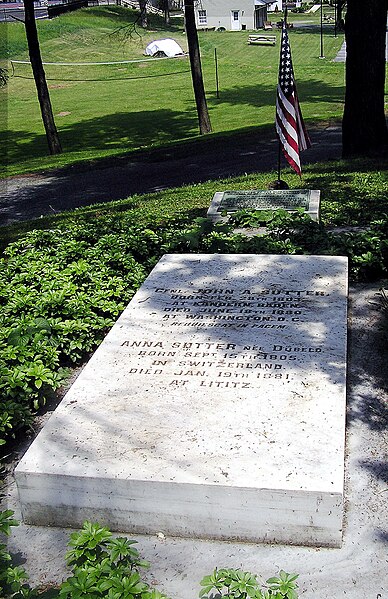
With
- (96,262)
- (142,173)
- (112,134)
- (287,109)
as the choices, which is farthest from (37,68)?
(96,262)

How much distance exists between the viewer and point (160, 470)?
3750mm

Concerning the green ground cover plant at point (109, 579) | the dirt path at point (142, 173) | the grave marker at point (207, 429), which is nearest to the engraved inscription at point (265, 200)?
the grave marker at point (207, 429)

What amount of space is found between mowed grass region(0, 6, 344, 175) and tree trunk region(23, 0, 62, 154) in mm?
588

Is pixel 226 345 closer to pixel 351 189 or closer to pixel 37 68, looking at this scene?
pixel 351 189

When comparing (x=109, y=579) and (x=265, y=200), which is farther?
(x=265, y=200)

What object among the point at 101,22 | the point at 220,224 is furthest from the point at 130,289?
the point at 101,22

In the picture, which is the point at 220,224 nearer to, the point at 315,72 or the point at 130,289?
the point at 130,289

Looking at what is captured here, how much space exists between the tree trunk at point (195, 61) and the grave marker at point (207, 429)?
16.1 m

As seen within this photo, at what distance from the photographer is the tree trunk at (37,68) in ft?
63.1

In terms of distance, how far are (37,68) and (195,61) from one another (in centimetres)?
435

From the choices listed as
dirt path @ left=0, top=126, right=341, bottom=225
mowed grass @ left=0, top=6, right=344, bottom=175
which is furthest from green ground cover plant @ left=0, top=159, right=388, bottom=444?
mowed grass @ left=0, top=6, right=344, bottom=175

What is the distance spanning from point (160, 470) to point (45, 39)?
51283 mm

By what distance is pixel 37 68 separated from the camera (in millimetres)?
19875

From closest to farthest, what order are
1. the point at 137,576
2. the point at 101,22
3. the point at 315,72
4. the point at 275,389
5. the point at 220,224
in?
the point at 137,576
the point at 275,389
the point at 220,224
the point at 315,72
the point at 101,22
